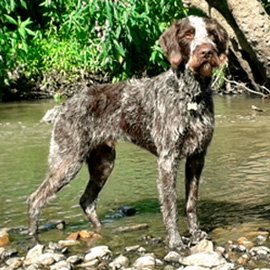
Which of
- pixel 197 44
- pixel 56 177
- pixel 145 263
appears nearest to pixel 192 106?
pixel 197 44

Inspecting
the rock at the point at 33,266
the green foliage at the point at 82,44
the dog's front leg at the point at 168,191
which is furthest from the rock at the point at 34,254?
the green foliage at the point at 82,44

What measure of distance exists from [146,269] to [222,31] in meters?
2.13

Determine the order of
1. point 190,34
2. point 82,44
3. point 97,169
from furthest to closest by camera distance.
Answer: point 82,44
point 97,169
point 190,34

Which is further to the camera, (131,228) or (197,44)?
(131,228)

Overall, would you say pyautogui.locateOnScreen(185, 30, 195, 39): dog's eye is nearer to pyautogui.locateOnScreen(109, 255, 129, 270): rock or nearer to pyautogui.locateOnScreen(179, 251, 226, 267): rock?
pyautogui.locateOnScreen(179, 251, 226, 267): rock

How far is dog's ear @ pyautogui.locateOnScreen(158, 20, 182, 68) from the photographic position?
627 cm

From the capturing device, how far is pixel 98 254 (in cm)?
591

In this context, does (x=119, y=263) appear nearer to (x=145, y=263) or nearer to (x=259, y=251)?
(x=145, y=263)

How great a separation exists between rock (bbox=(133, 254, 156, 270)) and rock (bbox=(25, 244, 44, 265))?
0.82 m

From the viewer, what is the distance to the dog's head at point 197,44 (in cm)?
603

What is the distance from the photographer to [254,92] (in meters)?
17.4

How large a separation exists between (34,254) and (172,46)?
2074 mm

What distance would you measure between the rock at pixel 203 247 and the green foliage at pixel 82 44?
11863 mm

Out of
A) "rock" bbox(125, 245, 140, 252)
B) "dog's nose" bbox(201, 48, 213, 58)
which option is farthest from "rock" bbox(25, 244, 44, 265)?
"dog's nose" bbox(201, 48, 213, 58)
